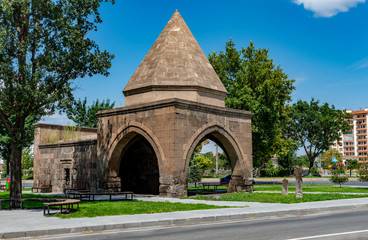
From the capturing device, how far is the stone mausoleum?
56.7 feet

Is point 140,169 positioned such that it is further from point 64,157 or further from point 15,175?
point 15,175

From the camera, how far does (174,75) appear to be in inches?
756

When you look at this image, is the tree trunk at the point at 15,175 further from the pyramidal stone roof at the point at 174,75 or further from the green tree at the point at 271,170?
the green tree at the point at 271,170

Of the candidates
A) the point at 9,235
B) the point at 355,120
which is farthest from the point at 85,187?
the point at 355,120

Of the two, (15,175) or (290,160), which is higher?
(15,175)

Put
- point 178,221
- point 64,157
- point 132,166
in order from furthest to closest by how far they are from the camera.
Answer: point 64,157, point 132,166, point 178,221

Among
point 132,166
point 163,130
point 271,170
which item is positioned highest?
point 163,130

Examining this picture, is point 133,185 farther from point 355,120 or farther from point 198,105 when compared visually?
point 355,120

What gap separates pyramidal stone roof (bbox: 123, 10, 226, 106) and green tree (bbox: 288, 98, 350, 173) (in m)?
35.5

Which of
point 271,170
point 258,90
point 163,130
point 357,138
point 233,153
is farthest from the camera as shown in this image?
point 357,138

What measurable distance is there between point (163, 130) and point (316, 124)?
41.3 metres

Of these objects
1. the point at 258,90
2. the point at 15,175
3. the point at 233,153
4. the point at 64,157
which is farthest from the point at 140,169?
the point at 258,90

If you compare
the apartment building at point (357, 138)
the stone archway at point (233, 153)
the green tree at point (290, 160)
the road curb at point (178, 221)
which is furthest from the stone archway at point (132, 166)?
the apartment building at point (357, 138)

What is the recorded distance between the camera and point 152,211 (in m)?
11.9
